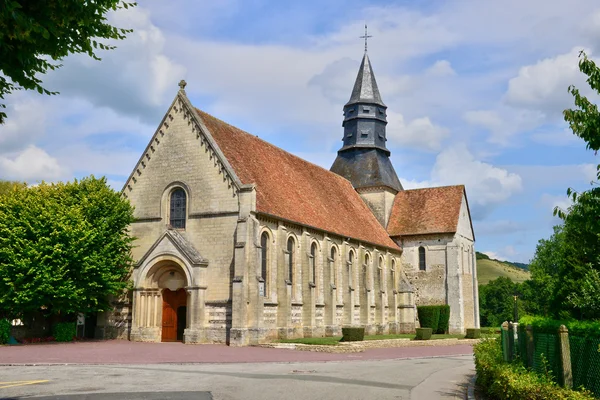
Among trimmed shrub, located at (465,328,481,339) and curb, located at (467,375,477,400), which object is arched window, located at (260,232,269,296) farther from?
trimmed shrub, located at (465,328,481,339)

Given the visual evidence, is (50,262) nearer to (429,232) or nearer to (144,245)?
(144,245)

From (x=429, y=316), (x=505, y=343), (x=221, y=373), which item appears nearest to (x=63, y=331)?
(x=221, y=373)

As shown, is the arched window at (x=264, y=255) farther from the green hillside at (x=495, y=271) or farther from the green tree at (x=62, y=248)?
the green hillside at (x=495, y=271)

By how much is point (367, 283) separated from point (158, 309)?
1661 centimetres

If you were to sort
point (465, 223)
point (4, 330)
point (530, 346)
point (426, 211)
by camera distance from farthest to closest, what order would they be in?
point (465, 223) < point (426, 211) < point (4, 330) < point (530, 346)

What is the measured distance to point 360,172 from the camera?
55.0 metres

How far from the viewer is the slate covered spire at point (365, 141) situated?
5475 cm

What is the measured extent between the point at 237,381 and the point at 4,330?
60.6 feet

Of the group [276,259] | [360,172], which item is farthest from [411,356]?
[360,172]

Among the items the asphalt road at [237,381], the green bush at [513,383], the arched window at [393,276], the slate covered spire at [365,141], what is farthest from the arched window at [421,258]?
the green bush at [513,383]

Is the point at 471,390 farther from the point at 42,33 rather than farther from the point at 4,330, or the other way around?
the point at 4,330

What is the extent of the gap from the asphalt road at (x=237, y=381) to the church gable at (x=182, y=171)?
12.8 meters

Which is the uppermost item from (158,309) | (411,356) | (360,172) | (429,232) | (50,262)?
(360,172)

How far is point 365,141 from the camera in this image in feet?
181
